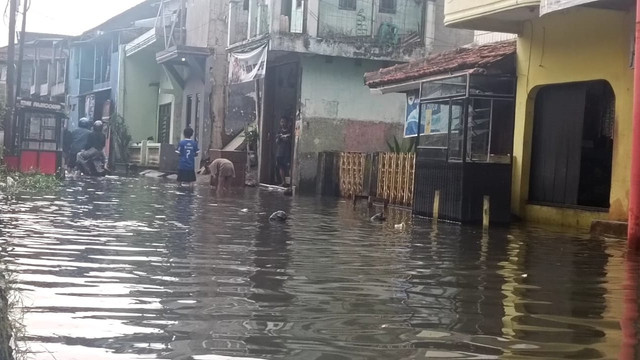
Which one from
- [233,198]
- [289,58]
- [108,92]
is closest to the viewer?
[233,198]

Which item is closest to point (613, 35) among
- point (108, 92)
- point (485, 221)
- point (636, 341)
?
point (485, 221)

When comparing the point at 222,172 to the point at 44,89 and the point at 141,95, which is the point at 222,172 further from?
the point at 44,89

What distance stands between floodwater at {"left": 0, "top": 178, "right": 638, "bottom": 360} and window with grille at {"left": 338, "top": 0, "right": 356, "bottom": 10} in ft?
48.1

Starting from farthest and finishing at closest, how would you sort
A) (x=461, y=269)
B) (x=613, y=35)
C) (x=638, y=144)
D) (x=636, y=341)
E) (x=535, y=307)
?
(x=613, y=35) < (x=638, y=144) < (x=461, y=269) < (x=535, y=307) < (x=636, y=341)

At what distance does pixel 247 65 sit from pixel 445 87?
1314 centimetres

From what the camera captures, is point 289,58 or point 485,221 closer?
point 485,221

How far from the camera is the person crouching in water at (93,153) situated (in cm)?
2872

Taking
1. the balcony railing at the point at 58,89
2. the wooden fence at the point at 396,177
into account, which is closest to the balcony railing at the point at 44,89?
the balcony railing at the point at 58,89

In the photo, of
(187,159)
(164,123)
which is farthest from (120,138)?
(187,159)

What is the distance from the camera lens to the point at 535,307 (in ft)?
19.9

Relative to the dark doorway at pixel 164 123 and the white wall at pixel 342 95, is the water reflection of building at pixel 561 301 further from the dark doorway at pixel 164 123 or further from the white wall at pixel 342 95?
the dark doorway at pixel 164 123

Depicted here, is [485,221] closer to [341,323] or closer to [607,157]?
[607,157]

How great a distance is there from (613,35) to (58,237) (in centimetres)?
849

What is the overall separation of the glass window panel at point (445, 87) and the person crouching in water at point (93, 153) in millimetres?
15498
